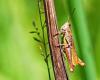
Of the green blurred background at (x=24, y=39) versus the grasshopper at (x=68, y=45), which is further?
the green blurred background at (x=24, y=39)

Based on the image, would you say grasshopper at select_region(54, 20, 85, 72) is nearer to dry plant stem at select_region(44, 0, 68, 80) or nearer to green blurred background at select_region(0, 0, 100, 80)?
dry plant stem at select_region(44, 0, 68, 80)

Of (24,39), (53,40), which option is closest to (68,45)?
(53,40)

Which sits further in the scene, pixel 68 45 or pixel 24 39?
pixel 24 39

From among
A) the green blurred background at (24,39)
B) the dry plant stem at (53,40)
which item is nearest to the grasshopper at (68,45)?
the dry plant stem at (53,40)

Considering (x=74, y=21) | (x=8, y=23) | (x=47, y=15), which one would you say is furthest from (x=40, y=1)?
(x=8, y=23)

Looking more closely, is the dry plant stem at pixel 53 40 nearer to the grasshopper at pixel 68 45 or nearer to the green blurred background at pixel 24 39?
the grasshopper at pixel 68 45

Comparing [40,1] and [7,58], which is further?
[7,58]

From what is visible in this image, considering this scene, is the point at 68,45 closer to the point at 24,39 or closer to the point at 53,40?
the point at 53,40

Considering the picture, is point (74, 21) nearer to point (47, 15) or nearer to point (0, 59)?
point (47, 15)

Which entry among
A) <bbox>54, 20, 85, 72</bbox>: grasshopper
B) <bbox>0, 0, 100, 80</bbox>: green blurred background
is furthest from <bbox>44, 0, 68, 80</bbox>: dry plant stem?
<bbox>0, 0, 100, 80</bbox>: green blurred background
